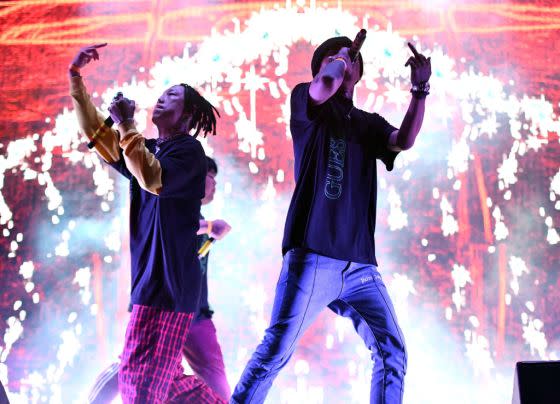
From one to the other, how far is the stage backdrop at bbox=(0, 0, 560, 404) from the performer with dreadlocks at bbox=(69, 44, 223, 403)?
1.73 meters

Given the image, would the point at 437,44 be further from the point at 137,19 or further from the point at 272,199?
the point at 137,19

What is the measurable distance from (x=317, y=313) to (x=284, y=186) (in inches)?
77.3

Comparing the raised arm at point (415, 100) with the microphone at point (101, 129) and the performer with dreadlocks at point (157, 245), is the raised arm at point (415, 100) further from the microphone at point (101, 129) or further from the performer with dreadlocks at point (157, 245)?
the microphone at point (101, 129)

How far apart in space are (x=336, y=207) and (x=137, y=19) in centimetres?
258

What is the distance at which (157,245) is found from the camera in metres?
1.98

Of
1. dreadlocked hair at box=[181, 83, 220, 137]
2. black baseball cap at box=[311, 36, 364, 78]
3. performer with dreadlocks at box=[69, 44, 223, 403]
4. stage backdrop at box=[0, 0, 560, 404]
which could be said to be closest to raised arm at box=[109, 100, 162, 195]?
performer with dreadlocks at box=[69, 44, 223, 403]

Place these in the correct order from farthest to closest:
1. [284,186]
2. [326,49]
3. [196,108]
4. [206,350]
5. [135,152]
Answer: [284,186]
[206,350]
[196,108]
[326,49]
[135,152]

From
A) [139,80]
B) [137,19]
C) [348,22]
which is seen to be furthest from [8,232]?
[348,22]

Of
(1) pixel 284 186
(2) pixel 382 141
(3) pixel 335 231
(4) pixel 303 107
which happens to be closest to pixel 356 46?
(4) pixel 303 107

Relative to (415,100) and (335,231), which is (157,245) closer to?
(335,231)

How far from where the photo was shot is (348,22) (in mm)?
3975

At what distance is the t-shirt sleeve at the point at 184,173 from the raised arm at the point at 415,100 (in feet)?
2.09

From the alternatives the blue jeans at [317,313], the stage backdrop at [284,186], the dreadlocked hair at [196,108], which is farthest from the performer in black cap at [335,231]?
the stage backdrop at [284,186]

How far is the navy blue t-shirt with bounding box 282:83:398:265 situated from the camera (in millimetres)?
1959
